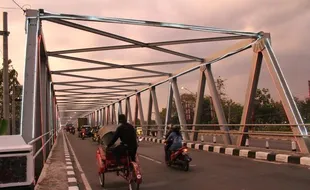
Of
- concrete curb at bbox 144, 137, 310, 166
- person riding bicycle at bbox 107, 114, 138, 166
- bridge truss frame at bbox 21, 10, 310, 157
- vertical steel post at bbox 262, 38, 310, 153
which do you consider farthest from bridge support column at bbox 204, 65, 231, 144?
person riding bicycle at bbox 107, 114, 138, 166

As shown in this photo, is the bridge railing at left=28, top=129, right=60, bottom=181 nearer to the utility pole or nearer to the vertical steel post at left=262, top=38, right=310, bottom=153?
the utility pole

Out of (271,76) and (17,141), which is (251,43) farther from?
(17,141)

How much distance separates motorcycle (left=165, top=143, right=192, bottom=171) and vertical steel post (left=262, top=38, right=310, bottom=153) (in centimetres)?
387

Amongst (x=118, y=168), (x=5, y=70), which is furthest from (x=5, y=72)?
(x=118, y=168)

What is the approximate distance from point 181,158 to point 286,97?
480 cm

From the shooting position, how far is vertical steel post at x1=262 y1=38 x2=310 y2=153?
11.7 meters

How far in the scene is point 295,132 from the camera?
12047 millimetres

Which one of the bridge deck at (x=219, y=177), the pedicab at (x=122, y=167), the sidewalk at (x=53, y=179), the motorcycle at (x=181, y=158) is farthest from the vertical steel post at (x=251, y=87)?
the pedicab at (x=122, y=167)

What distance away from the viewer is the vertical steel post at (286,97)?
11727 millimetres

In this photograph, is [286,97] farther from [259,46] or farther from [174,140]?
[174,140]

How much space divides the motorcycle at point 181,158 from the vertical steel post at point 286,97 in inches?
152

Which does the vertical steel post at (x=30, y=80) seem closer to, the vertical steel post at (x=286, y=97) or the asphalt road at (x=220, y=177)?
the asphalt road at (x=220, y=177)

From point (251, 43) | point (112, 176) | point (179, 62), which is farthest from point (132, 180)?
point (179, 62)

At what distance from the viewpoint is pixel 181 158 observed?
33.1 feet
